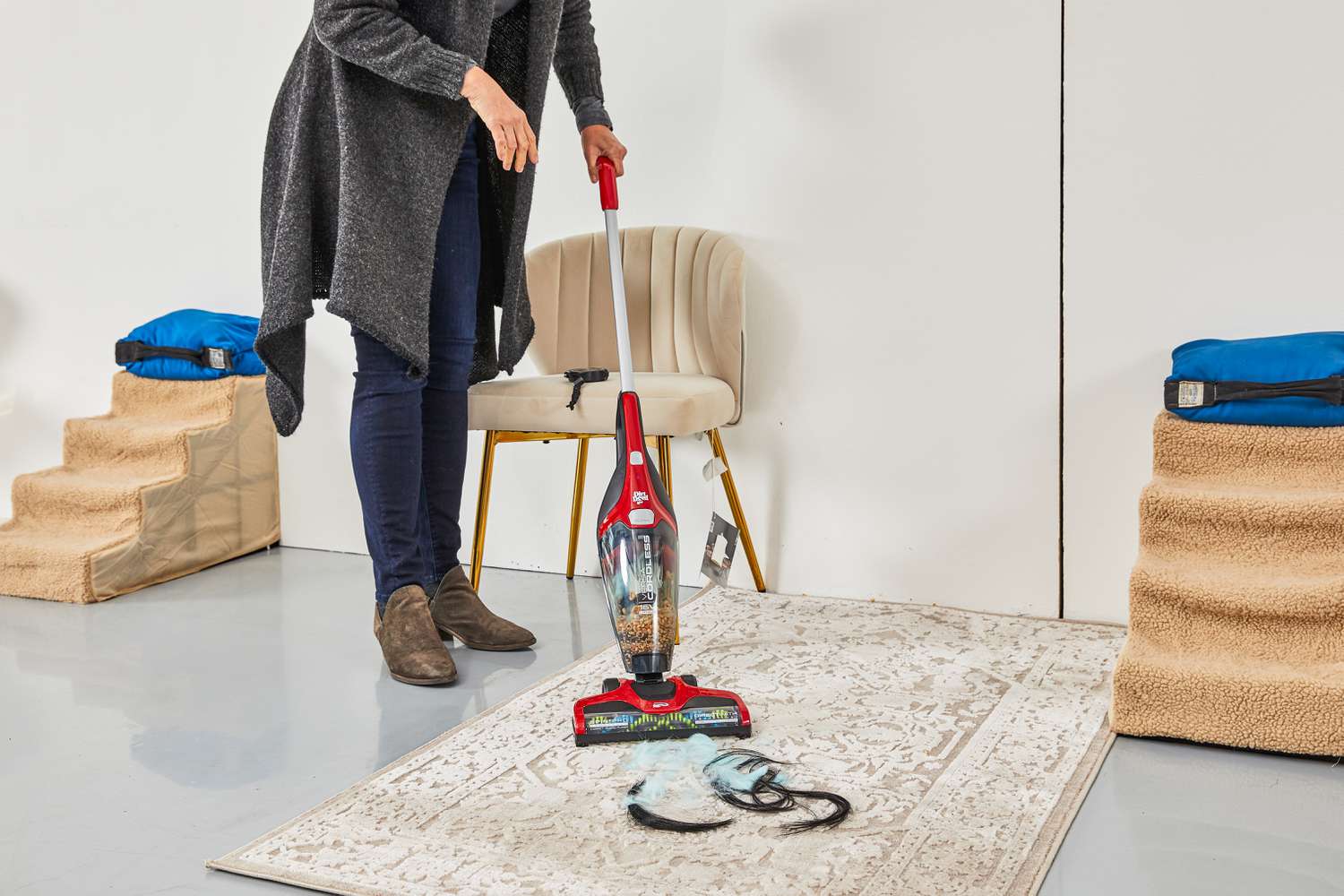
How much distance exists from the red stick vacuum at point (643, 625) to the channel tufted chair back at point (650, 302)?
763 mm

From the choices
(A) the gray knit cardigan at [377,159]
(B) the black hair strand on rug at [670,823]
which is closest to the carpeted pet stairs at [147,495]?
(A) the gray knit cardigan at [377,159]

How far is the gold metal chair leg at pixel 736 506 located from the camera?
223 cm

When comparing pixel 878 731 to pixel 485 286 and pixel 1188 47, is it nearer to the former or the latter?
pixel 485 286

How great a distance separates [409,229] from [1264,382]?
1279 millimetres

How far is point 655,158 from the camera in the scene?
2.43 m

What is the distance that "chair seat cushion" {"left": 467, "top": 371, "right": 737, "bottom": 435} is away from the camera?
196 cm

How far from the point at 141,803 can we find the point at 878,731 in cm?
91

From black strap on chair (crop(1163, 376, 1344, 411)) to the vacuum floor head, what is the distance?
0.85 metres

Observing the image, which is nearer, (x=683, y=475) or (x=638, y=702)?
(x=638, y=702)

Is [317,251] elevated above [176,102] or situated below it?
below

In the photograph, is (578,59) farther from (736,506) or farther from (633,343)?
(736,506)

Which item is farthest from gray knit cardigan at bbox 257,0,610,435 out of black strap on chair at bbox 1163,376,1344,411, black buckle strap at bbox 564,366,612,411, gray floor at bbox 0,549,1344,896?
black strap on chair at bbox 1163,376,1344,411

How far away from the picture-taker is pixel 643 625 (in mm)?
1494

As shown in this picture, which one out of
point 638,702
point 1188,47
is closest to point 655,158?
point 1188,47
